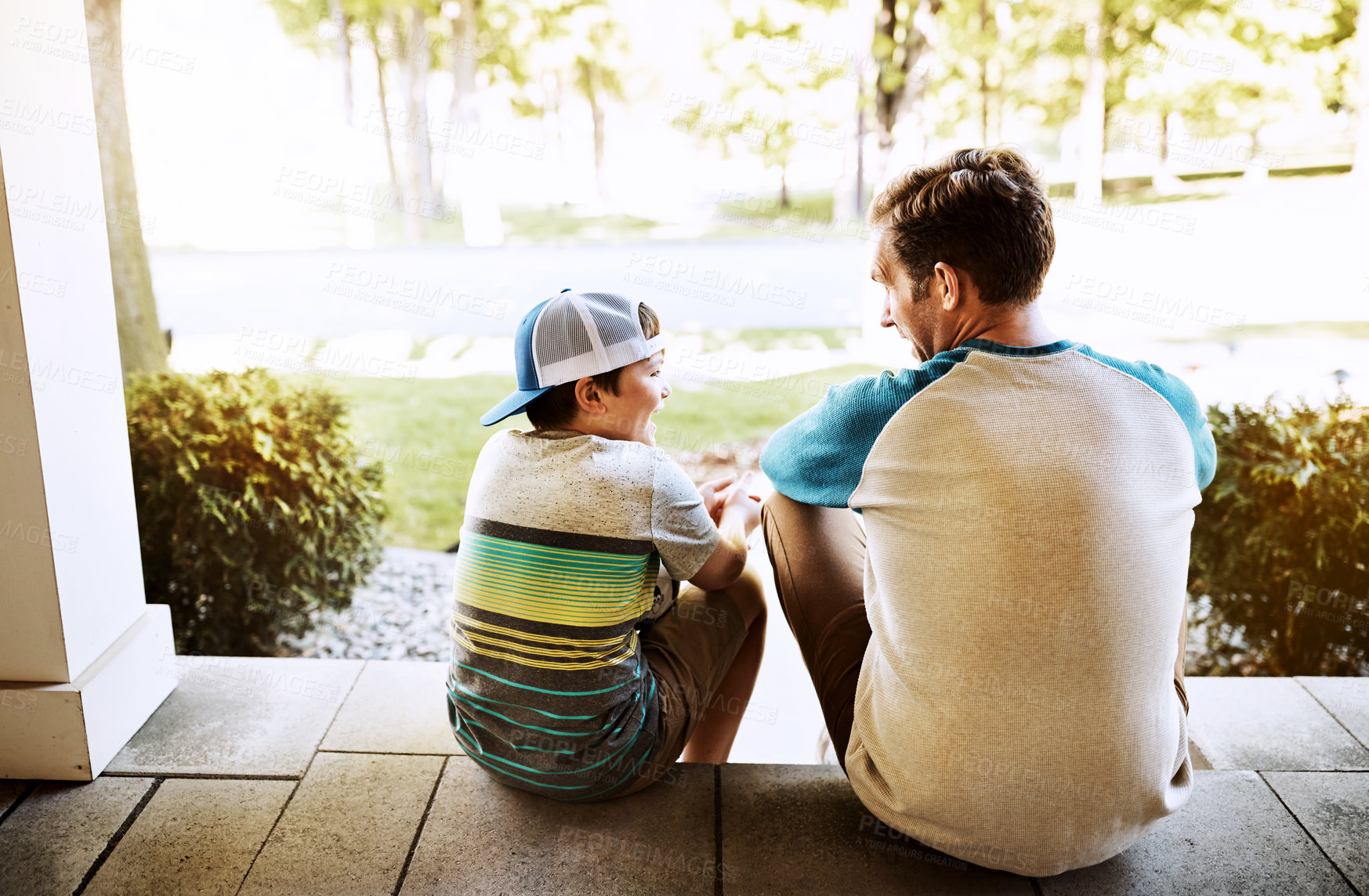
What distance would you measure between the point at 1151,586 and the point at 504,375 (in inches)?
191

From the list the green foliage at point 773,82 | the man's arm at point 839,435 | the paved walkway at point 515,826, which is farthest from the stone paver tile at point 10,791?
the green foliage at point 773,82

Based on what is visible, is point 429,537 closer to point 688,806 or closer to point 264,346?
point 264,346

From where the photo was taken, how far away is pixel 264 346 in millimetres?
4406

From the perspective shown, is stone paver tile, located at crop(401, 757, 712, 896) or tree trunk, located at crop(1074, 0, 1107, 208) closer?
stone paver tile, located at crop(401, 757, 712, 896)

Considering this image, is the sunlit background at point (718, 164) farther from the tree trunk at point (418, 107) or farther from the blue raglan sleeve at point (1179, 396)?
the blue raglan sleeve at point (1179, 396)

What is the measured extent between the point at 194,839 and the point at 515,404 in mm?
987

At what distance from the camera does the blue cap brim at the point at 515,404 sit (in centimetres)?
162

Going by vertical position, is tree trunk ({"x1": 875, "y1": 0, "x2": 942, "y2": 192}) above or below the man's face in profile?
above

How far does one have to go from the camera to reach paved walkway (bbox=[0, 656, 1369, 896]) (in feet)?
5.19

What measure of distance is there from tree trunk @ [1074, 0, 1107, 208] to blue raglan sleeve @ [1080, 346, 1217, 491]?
277cm

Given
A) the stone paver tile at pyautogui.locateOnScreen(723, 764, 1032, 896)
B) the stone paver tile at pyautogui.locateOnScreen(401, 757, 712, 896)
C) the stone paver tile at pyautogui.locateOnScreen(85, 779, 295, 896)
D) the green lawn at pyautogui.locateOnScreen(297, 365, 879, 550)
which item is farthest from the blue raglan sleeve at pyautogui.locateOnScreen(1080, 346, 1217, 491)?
the green lawn at pyautogui.locateOnScreen(297, 365, 879, 550)

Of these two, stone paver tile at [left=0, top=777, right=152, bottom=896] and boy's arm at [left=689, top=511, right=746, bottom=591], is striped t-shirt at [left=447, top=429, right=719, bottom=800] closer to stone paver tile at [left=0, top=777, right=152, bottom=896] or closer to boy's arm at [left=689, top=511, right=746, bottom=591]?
boy's arm at [left=689, top=511, right=746, bottom=591]

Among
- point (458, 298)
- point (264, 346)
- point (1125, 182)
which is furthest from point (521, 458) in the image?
point (458, 298)

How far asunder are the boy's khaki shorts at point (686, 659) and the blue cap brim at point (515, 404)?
1.71 ft
